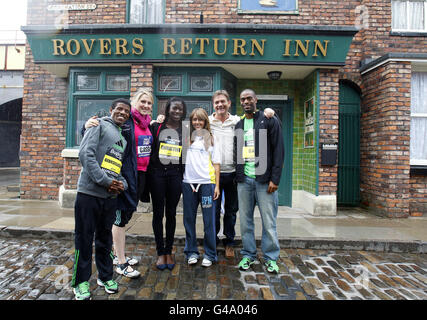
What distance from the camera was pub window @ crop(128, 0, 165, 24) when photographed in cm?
639

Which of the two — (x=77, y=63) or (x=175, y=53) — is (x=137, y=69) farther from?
(x=77, y=63)

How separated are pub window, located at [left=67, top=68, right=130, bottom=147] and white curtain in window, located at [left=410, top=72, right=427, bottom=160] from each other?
6604 millimetres


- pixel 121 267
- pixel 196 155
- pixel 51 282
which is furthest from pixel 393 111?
pixel 51 282

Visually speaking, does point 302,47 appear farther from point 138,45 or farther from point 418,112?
point 138,45

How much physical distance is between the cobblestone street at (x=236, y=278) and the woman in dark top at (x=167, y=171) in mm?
409

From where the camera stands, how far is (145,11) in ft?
21.1

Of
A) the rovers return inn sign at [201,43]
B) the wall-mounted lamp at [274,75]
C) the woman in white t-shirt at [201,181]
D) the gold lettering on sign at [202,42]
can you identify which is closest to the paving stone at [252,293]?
the woman in white t-shirt at [201,181]

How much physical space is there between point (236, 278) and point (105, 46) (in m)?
5.28

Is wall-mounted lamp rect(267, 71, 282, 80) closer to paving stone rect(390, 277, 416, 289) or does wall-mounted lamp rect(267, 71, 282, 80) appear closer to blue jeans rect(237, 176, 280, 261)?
blue jeans rect(237, 176, 280, 261)

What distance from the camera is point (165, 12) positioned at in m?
6.23

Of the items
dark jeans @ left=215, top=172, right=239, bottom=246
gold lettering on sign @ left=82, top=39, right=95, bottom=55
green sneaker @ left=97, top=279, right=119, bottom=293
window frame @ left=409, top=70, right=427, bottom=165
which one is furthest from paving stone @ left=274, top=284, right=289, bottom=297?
gold lettering on sign @ left=82, top=39, right=95, bottom=55

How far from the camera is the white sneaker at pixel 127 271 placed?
2.97 meters

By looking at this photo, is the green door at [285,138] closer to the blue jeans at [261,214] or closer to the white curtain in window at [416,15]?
the blue jeans at [261,214]
